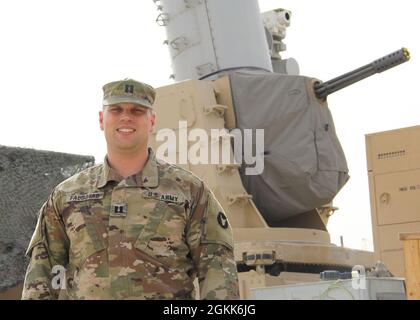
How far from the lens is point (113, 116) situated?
3648 mm

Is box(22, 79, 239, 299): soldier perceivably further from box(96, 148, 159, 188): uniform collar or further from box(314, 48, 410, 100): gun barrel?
box(314, 48, 410, 100): gun barrel

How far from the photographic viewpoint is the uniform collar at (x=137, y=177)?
11.9ft

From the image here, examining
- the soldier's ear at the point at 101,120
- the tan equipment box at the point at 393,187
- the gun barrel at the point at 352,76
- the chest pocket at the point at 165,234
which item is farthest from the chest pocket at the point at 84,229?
the gun barrel at the point at 352,76

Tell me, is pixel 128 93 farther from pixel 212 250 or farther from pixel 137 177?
Answer: pixel 212 250

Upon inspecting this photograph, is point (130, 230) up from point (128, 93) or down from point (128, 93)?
down

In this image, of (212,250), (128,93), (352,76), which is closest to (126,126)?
(128,93)

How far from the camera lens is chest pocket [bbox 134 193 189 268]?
3.54 metres

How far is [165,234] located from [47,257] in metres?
0.45

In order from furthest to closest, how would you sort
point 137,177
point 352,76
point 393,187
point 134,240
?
1. point 352,76
2. point 393,187
3. point 137,177
4. point 134,240

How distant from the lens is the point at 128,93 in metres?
3.65

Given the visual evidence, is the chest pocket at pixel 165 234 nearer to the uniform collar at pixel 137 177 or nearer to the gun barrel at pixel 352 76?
the uniform collar at pixel 137 177

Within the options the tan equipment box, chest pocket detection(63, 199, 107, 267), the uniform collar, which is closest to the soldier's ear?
the uniform collar
